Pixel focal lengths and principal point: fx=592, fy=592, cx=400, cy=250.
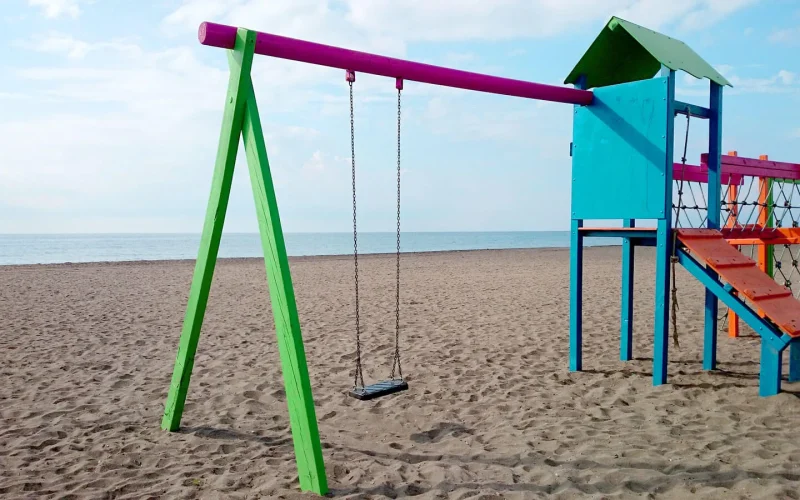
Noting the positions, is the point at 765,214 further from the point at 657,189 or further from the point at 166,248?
the point at 166,248

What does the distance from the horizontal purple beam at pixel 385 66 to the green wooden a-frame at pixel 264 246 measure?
0.12 m

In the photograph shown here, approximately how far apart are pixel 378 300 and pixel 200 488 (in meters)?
8.10

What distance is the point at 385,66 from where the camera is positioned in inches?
163

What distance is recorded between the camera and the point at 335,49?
386 centimetres

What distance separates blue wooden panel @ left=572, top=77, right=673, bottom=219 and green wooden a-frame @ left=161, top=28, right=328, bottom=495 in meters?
3.34

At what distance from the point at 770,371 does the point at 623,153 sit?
2.16 meters

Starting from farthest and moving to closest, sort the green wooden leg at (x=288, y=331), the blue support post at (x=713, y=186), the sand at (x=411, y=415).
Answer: the blue support post at (x=713, y=186)
the sand at (x=411, y=415)
the green wooden leg at (x=288, y=331)

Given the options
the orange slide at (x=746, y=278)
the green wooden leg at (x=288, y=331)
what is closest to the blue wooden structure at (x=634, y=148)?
the orange slide at (x=746, y=278)

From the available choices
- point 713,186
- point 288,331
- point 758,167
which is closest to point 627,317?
point 713,186

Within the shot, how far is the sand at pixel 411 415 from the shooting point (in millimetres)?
3367

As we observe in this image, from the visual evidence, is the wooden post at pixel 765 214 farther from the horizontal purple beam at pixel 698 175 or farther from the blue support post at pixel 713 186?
the blue support post at pixel 713 186

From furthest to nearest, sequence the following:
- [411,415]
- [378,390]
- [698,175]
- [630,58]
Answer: [698,175] < [630,58] < [411,415] < [378,390]

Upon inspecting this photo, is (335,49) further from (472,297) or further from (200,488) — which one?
(472,297)

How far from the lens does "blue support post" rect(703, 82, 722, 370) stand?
5508mm
